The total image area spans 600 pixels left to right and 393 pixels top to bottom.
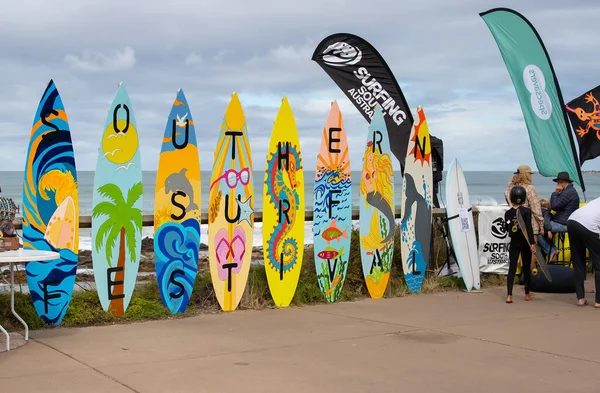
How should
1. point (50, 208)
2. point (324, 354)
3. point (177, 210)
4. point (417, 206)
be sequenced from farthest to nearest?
point (417, 206)
point (177, 210)
point (50, 208)
point (324, 354)

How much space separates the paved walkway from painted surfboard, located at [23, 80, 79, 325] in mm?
406

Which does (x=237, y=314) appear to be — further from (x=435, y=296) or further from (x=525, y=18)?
(x=525, y=18)

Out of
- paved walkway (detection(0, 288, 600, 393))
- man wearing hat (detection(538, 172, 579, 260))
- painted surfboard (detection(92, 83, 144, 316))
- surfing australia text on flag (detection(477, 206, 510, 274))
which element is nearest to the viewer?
paved walkway (detection(0, 288, 600, 393))

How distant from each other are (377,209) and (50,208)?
3661mm

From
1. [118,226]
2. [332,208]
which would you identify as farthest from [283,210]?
[118,226]

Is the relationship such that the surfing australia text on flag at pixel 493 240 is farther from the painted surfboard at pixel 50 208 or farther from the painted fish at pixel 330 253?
the painted surfboard at pixel 50 208

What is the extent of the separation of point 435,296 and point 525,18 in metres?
4.23

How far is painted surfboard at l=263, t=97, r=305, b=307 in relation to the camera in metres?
7.59

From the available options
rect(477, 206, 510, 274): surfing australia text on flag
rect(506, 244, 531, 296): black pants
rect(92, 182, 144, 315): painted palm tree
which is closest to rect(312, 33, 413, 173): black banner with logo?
rect(477, 206, 510, 274): surfing australia text on flag

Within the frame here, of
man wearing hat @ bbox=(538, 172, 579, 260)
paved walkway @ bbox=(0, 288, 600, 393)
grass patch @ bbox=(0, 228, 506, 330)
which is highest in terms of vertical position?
man wearing hat @ bbox=(538, 172, 579, 260)

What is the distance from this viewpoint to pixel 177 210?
23.1 ft

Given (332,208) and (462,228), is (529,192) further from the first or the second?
(332,208)

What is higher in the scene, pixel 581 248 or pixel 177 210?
pixel 177 210

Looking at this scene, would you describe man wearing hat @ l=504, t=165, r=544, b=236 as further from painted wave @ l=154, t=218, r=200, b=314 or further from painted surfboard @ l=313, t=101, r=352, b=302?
painted wave @ l=154, t=218, r=200, b=314
